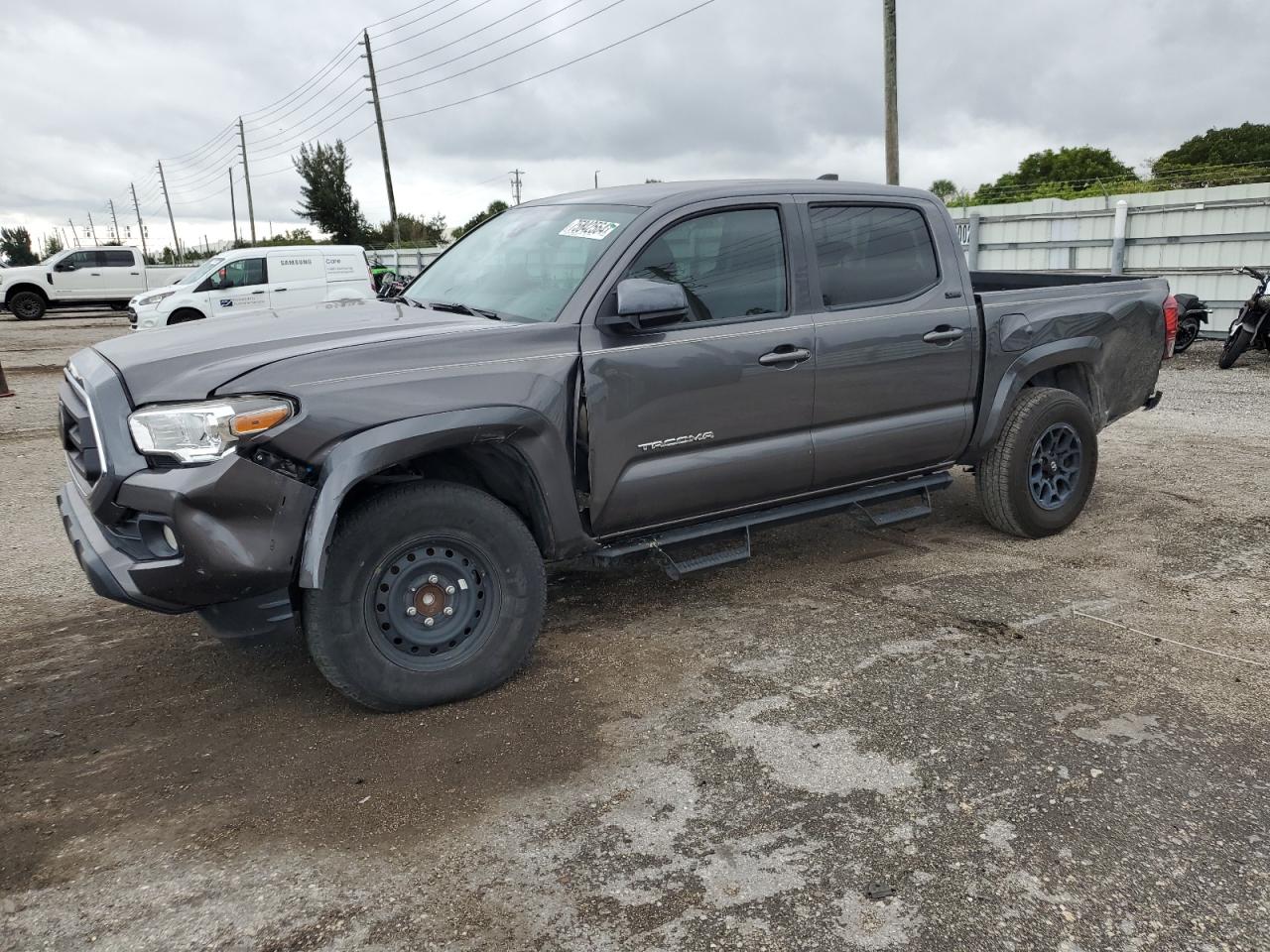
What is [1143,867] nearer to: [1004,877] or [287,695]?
[1004,877]

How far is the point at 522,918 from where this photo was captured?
2.43 meters

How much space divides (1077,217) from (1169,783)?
1377cm

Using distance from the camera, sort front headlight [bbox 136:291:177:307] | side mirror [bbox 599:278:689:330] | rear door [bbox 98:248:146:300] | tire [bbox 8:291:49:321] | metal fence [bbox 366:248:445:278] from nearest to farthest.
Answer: side mirror [bbox 599:278:689:330]
front headlight [bbox 136:291:177:307]
tire [bbox 8:291:49:321]
rear door [bbox 98:248:146:300]
metal fence [bbox 366:248:445:278]

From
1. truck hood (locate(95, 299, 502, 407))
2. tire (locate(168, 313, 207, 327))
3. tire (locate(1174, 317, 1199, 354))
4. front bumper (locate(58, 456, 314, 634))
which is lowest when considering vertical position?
tire (locate(1174, 317, 1199, 354))

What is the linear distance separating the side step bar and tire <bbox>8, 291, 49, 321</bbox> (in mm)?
28380

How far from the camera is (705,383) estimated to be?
3.94m

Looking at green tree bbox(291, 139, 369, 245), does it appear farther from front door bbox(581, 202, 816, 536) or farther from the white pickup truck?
front door bbox(581, 202, 816, 536)

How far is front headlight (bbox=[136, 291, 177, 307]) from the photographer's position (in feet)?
57.3

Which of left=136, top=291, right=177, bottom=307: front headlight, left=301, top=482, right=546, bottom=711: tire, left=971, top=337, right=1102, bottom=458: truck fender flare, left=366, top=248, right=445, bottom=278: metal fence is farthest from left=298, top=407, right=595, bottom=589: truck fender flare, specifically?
left=366, top=248, right=445, bottom=278: metal fence

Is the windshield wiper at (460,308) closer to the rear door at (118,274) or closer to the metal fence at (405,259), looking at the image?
the rear door at (118,274)

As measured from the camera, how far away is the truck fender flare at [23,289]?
2655 centimetres

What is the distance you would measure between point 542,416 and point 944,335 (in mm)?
2129

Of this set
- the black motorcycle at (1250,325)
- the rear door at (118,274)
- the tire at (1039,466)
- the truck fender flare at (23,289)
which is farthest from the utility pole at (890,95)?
the truck fender flare at (23,289)

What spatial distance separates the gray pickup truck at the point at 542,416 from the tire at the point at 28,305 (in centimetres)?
2719
